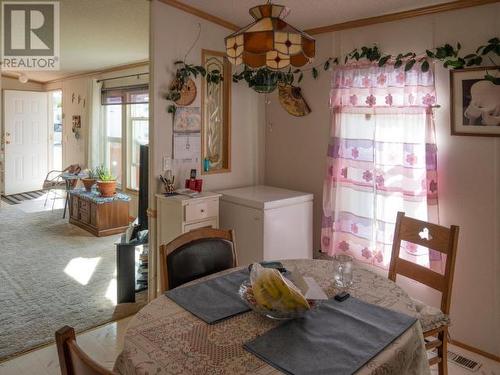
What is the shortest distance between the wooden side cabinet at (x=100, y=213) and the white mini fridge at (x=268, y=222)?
8.39ft

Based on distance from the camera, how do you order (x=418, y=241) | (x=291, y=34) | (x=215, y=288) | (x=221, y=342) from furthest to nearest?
(x=418, y=241) → (x=215, y=288) → (x=291, y=34) → (x=221, y=342)

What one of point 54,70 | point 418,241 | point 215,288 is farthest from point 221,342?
point 54,70

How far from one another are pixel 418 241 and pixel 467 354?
3.61 feet

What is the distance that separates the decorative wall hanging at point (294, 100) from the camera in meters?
3.43

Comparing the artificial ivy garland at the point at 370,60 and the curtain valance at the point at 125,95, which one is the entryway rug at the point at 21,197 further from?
the artificial ivy garland at the point at 370,60

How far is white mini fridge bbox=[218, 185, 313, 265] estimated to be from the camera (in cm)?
293

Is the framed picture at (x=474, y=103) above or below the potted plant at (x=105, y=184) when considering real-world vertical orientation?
above

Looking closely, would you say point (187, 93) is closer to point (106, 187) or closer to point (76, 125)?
point (106, 187)

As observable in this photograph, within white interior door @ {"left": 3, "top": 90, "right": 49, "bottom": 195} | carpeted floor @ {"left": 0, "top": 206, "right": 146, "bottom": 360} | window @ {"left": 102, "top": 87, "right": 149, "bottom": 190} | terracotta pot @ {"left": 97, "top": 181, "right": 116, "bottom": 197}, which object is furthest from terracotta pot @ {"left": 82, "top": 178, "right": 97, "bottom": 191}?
white interior door @ {"left": 3, "top": 90, "right": 49, "bottom": 195}

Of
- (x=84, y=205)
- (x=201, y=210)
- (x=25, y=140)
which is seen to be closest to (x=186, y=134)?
(x=201, y=210)

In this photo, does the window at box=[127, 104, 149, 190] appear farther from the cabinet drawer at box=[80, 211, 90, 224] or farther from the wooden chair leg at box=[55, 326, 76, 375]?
the wooden chair leg at box=[55, 326, 76, 375]

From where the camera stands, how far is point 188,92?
121 inches

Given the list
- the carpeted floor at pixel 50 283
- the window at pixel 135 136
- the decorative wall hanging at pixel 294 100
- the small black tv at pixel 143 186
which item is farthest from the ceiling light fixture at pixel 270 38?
the window at pixel 135 136

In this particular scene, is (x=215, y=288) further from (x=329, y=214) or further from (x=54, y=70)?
(x=54, y=70)
